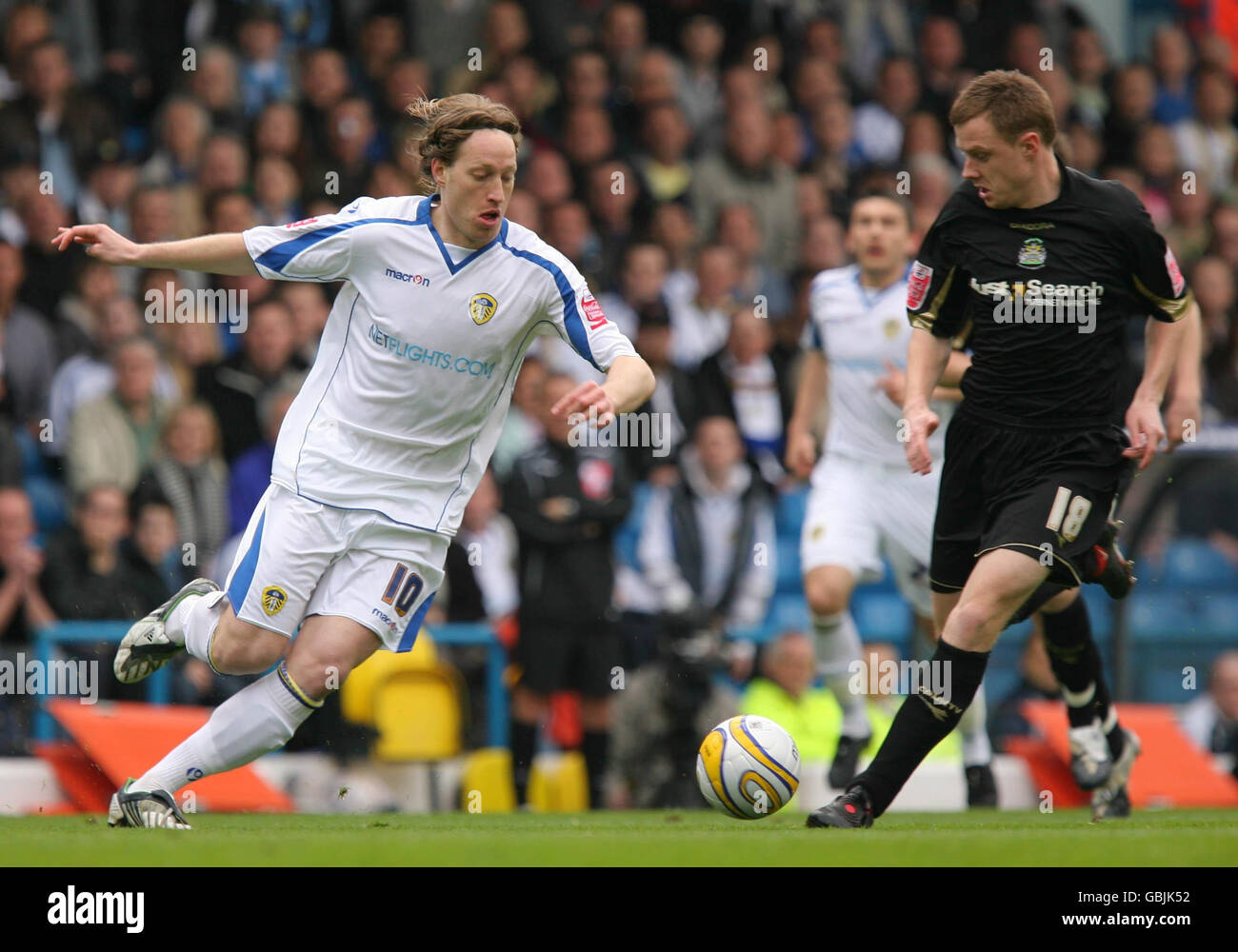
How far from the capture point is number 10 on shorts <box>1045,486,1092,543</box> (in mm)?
6430

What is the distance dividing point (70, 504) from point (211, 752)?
5.24 meters

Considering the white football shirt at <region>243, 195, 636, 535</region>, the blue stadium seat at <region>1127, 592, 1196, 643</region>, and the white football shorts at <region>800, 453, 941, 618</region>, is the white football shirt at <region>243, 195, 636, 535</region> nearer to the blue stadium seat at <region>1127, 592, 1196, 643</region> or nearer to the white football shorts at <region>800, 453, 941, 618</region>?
the white football shorts at <region>800, 453, 941, 618</region>

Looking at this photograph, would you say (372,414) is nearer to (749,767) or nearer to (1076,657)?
(749,767)

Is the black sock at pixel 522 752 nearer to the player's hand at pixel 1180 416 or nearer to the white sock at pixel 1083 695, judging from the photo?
the white sock at pixel 1083 695

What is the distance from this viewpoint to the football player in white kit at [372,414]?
646 centimetres

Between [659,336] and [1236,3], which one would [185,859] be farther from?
[1236,3]

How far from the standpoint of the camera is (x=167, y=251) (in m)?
6.39

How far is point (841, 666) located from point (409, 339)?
3.43 m

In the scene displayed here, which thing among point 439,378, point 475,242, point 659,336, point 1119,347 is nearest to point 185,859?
point 439,378

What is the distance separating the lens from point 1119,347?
22.5 feet

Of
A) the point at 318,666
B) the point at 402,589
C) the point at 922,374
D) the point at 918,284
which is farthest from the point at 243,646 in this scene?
the point at 918,284

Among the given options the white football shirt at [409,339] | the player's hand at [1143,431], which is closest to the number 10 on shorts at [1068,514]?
the player's hand at [1143,431]
